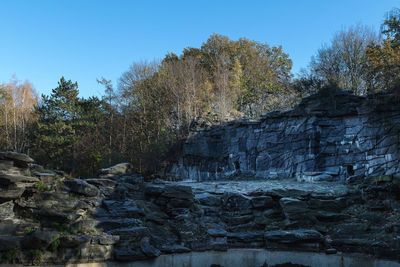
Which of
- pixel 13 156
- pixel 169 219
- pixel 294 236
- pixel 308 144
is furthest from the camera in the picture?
pixel 308 144

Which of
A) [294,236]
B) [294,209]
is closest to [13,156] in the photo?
[294,236]

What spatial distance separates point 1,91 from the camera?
102 ft

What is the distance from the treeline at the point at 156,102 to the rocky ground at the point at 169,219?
13268mm


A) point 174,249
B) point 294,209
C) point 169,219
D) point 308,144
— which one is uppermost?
point 308,144

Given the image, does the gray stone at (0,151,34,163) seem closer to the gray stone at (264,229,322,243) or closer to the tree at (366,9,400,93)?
the gray stone at (264,229,322,243)

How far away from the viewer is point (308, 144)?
64.7ft

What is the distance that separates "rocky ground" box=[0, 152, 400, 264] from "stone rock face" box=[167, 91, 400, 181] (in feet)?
13.5

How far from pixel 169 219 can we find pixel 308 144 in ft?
36.1

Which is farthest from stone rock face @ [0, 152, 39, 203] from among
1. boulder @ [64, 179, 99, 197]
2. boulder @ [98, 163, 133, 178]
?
boulder @ [98, 163, 133, 178]

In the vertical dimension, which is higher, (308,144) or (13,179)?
(308,144)

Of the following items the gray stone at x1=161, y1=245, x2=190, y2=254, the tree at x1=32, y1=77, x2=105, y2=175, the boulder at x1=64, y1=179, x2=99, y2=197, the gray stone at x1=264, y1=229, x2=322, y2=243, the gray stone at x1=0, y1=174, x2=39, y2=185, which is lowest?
the gray stone at x1=161, y1=245, x2=190, y2=254

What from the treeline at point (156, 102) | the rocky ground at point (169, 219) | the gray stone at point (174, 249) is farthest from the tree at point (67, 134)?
the gray stone at point (174, 249)

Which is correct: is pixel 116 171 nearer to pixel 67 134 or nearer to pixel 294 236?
pixel 294 236

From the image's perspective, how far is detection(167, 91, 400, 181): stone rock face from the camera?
16609 millimetres
